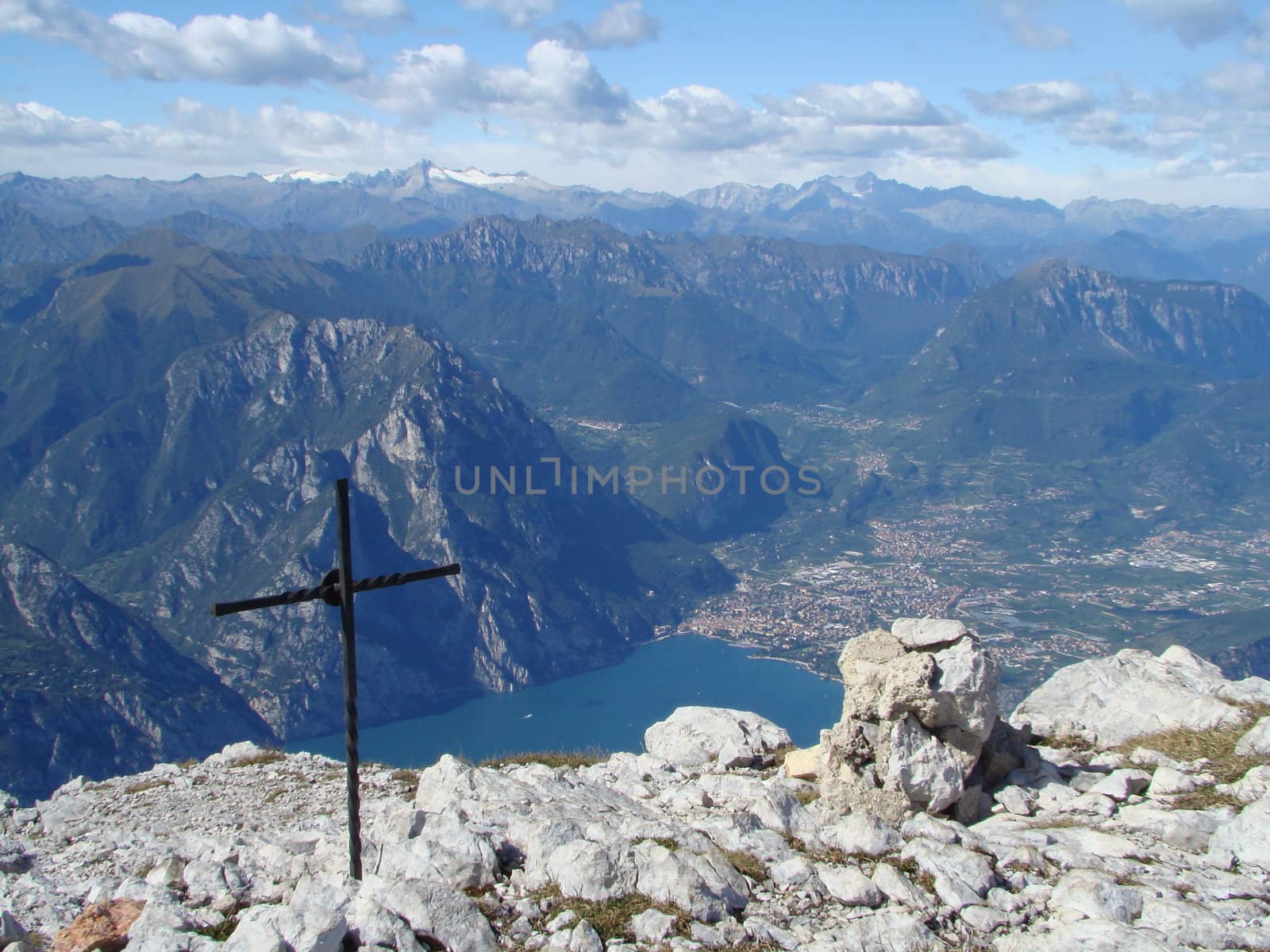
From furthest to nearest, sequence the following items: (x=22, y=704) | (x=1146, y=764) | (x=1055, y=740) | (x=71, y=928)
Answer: (x=22, y=704) → (x=1055, y=740) → (x=1146, y=764) → (x=71, y=928)

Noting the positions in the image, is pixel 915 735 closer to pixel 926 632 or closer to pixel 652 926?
pixel 926 632

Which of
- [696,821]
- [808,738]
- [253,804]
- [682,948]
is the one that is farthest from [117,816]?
[808,738]

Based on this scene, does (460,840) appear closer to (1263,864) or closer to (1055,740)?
(1263,864)

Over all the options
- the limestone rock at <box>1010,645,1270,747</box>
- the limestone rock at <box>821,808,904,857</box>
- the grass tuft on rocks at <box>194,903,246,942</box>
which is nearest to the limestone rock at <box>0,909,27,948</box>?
the grass tuft on rocks at <box>194,903,246,942</box>

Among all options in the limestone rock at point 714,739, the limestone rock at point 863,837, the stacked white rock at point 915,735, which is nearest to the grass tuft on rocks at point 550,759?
the limestone rock at point 714,739

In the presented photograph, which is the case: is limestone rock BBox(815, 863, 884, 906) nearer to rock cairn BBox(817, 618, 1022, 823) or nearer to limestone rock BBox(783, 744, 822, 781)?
rock cairn BBox(817, 618, 1022, 823)

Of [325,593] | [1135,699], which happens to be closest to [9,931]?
[325,593]

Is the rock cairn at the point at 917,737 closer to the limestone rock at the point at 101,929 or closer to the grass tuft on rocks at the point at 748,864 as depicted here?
the grass tuft on rocks at the point at 748,864
